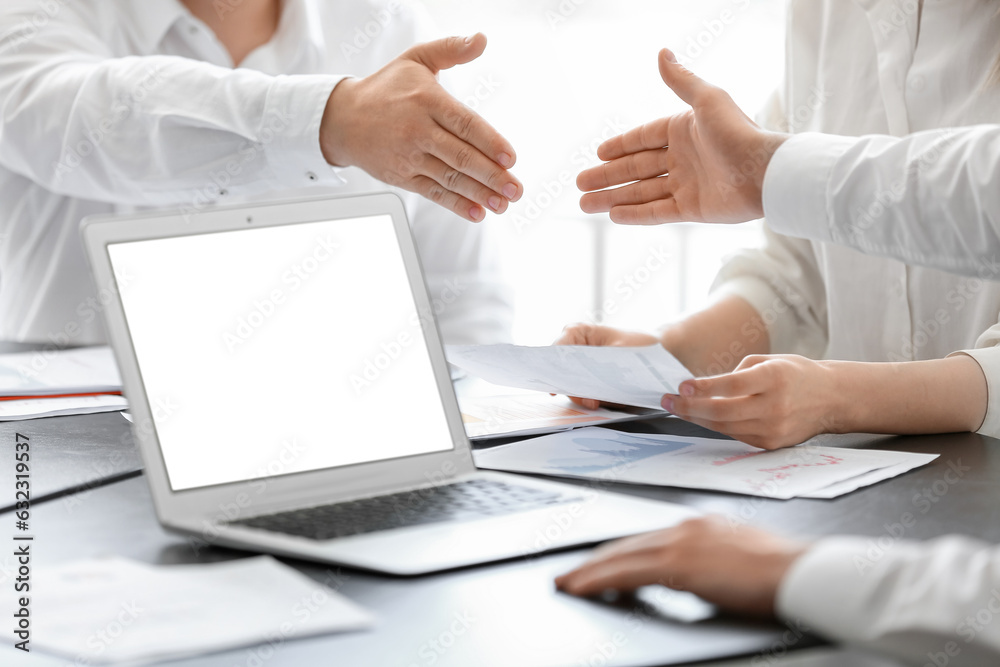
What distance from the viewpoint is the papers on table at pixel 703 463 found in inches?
30.0

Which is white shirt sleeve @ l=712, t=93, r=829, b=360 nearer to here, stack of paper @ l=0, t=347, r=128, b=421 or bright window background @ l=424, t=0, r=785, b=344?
stack of paper @ l=0, t=347, r=128, b=421

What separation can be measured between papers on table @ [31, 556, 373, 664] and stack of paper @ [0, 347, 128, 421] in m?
0.50

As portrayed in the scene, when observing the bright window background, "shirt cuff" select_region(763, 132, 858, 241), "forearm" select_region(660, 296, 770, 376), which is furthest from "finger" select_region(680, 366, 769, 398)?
the bright window background

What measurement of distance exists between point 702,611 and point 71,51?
1.61 meters

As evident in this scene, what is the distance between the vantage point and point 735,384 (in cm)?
88

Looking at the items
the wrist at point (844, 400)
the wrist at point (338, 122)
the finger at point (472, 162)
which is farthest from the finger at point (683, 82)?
the wrist at point (338, 122)

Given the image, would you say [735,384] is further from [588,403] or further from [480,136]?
[480,136]

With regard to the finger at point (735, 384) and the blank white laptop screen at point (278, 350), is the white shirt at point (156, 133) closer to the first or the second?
the blank white laptop screen at point (278, 350)

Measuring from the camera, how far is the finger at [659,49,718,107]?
3.21 feet

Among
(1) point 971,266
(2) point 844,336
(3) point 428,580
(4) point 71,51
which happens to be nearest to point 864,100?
(2) point 844,336

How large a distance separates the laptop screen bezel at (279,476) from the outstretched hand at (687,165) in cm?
38

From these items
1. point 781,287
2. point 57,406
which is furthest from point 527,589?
point 781,287

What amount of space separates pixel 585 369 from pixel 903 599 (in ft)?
1.55

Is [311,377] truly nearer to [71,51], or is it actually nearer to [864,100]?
[864,100]
